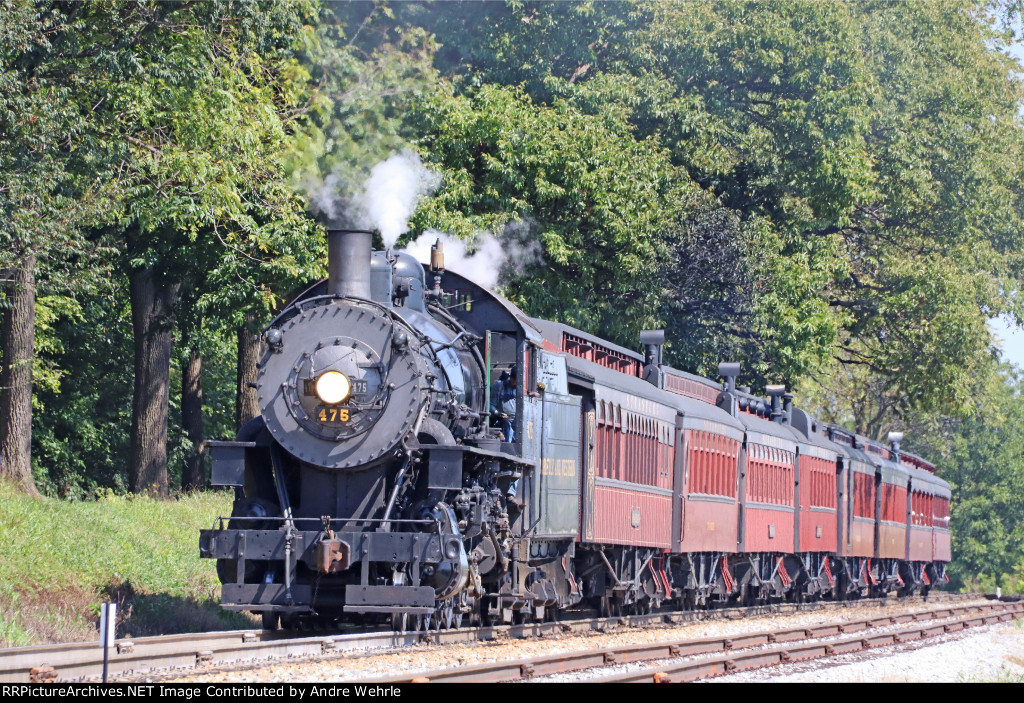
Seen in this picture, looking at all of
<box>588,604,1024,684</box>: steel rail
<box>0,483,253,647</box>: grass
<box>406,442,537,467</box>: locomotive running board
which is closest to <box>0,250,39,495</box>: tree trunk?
<box>0,483,253,647</box>: grass

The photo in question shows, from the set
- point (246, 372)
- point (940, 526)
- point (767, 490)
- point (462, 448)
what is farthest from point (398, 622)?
point (940, 526)

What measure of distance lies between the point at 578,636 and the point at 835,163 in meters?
19.1

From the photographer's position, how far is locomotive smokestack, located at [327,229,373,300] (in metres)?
12.4

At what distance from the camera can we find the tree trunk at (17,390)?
1908 centimetres

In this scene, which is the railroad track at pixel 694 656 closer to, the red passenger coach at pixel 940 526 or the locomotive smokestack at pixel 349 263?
the locomotive smokestack at pixel 349 263

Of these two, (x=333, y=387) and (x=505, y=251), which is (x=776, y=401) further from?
(x=333, y=387)

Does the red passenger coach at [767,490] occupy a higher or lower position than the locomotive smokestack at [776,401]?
lower

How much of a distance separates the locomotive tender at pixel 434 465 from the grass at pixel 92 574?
2027mm

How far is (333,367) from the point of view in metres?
12.0

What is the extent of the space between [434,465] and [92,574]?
5.10m

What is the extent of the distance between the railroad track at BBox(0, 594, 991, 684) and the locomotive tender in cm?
27

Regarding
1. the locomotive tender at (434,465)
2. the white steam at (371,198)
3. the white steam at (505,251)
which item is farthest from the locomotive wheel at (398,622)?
the white steam at (505,251)
